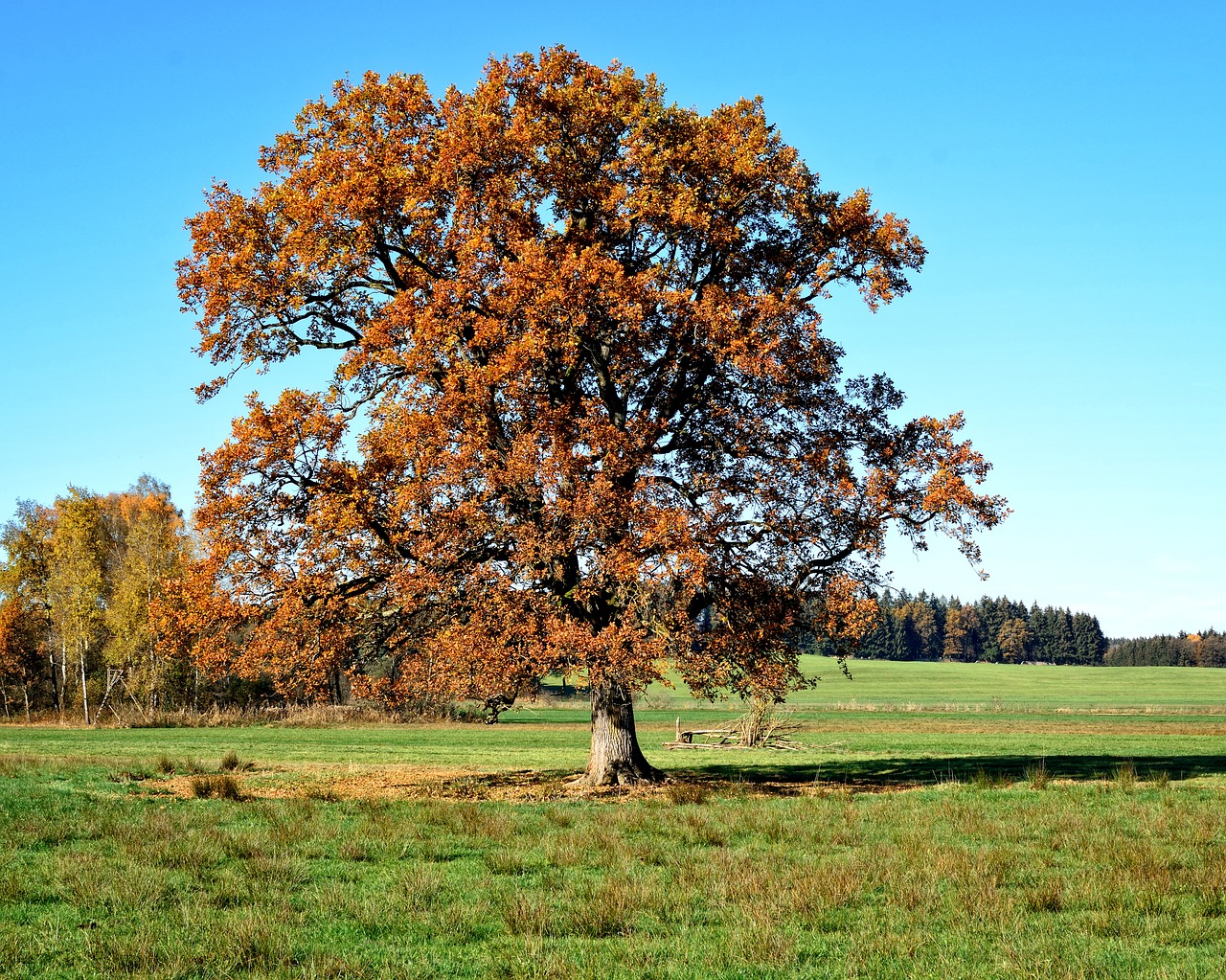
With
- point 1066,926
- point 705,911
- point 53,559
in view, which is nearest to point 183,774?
point 705,911

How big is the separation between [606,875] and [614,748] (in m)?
13.0

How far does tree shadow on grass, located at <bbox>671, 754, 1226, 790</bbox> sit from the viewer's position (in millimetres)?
28766

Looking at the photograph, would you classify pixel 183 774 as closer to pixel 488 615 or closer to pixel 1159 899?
pixel 488 615

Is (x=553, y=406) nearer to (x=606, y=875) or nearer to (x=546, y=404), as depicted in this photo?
(x=546, y=404)

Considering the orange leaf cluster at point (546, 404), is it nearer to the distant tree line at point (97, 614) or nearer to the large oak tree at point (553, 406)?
the large oak tree at point (553, 406)

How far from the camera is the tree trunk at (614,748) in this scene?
26.1m

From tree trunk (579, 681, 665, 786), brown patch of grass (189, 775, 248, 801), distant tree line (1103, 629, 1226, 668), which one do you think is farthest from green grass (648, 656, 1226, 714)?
brown patch of grass (189, 775, 248, 801)

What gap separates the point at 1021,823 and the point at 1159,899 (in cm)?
653

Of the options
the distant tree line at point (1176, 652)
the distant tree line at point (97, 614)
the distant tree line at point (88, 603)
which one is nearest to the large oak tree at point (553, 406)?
the distant tree line at point (97, 614)

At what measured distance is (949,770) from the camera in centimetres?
3088

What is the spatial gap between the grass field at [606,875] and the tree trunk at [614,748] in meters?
1.51

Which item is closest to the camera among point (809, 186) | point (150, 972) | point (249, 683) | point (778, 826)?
point (150, 972)

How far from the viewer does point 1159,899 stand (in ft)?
38.4

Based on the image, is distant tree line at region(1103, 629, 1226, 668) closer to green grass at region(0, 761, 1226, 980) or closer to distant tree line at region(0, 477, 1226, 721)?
distant tree line at region(0, 477, 1226, 721)
